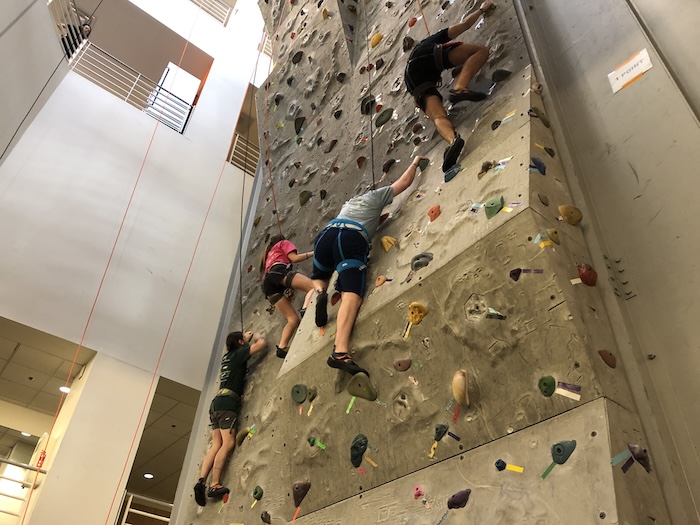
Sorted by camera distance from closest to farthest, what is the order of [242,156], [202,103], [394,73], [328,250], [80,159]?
[328,250], [394,73], [80,159], [202,103], [242,156]

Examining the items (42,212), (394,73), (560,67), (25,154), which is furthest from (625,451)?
(25,154)

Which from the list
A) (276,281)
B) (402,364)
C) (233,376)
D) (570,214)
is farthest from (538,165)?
(233,376)

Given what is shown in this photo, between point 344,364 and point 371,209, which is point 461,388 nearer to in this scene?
point 344,364

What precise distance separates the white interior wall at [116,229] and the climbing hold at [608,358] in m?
4.34

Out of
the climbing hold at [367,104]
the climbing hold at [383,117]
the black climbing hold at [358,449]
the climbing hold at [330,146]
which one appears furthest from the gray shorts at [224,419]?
the climbing hold at [367,104]

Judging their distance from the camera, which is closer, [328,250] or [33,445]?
[328,250]

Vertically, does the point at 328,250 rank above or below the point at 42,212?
below

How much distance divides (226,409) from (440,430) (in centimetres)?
206

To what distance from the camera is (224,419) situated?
11.5ft

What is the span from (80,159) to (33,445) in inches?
144

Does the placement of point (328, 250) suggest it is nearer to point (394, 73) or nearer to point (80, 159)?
point (394, 73)

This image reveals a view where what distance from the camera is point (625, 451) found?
1.38 meters

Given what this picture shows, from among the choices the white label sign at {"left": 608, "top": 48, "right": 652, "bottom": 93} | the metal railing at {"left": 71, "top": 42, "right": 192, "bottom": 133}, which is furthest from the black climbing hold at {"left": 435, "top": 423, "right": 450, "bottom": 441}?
the metal railing at {"left": 71, "top": 42, "right": 192, "bottom": 133}

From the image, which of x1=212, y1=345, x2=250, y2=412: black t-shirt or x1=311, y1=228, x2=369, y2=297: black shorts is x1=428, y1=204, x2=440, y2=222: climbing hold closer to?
x1=311, y1=228, x2=369, y2=297: black shorts
